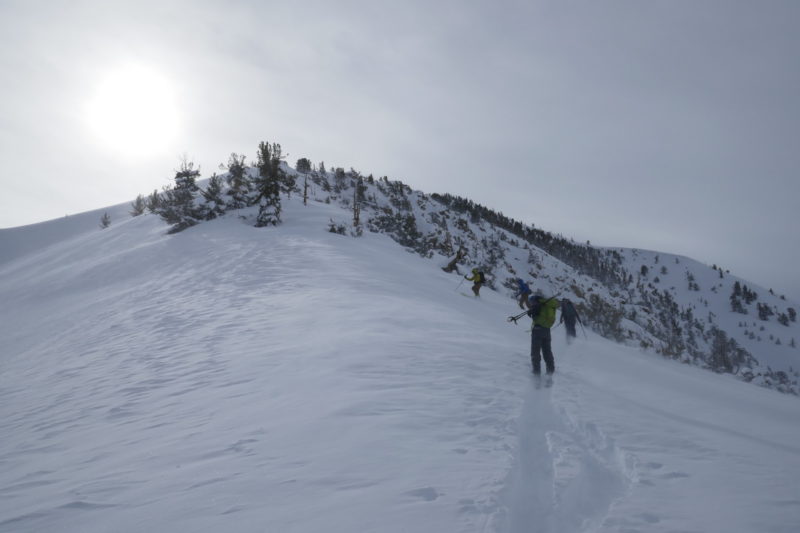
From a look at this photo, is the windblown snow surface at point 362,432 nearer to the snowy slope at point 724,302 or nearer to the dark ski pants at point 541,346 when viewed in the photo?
the dark ski pants at point 541,346

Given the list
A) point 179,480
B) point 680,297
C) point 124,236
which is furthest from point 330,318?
point 680,297

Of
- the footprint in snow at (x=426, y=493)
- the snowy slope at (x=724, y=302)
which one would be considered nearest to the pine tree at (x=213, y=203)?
the footprint in snow at (x=426, y=493)

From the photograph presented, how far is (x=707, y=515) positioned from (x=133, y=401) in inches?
244

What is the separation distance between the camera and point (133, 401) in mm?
5375

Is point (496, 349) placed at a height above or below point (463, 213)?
below

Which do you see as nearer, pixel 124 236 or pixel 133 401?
pixel 133 401

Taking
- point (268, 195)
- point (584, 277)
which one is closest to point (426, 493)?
point (268, 195)

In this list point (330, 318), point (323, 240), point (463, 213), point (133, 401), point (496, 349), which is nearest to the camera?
point (133, 401)

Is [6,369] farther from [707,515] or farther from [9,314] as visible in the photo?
[707,515]

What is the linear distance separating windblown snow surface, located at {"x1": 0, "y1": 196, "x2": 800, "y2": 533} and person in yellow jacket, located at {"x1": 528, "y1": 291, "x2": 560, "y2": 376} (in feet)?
1.27

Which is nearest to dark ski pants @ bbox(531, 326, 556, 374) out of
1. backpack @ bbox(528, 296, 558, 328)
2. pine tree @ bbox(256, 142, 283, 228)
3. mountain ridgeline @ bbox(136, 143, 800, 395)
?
backpack @ bbox(528, 296, 558, 328)

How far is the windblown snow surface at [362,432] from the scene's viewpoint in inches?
108

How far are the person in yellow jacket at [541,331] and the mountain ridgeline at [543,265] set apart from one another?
10.4 m

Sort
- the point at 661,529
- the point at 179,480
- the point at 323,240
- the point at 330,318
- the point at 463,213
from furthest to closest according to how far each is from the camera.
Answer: the point at 463,213, the point at 323,240, the point at 330,318, the point at 179,480, the point at 661,529
